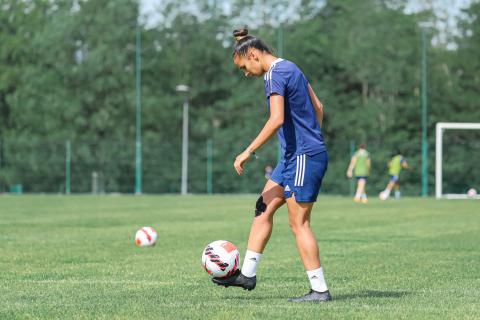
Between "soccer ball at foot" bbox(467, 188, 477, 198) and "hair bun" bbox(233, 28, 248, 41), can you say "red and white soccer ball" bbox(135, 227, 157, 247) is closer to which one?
"hair bun" bbox(233, 28, 248, 41)

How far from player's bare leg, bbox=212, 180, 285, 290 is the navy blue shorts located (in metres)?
0.23

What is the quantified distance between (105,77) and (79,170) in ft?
26.4

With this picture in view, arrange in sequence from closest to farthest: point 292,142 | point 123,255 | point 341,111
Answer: point 292,142, point 123,255, point 341,111

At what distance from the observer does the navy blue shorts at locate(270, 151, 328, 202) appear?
752 cm

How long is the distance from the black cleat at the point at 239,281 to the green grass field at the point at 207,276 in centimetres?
11

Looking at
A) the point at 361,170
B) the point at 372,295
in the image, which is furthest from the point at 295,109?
the point at 361,170

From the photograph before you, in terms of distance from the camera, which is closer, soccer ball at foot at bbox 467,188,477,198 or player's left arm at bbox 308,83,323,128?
player's left arm at bbox 308,83,323,128

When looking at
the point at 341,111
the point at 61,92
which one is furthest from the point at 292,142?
the point at 61,92

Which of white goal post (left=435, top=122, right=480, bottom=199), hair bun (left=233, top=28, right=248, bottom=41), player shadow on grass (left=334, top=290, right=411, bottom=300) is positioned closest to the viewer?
hair bun (left=233, top=28, right=248, bottom=41)

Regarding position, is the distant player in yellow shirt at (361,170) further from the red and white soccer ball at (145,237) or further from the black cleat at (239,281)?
the black cleat at (239,281)

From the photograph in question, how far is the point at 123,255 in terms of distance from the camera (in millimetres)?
12617

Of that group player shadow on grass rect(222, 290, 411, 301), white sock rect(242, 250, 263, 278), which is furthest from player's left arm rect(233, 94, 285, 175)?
player shadow on grass rect(222, 290, 411, 301)

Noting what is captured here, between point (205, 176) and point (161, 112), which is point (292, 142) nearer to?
point (205, 176)

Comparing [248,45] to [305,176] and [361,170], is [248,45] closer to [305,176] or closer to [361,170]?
[305,176]
